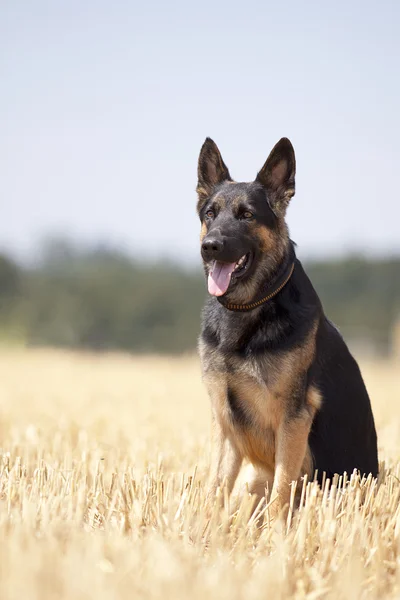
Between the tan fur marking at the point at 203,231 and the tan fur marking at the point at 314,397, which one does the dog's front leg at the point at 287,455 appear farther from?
the tan fur marking at the point at 203,231

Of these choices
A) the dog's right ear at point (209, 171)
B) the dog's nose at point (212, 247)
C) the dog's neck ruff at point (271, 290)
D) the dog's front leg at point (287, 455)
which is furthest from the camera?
the dog's right ear at point (209, 171)

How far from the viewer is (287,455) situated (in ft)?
13.6

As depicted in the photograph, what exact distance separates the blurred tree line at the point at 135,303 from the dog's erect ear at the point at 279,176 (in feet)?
96.0

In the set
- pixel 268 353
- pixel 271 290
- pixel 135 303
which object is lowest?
pixel 135 303

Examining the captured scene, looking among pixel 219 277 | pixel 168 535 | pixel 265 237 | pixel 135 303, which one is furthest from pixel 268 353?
pixel 135 303

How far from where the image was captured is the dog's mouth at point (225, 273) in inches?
165

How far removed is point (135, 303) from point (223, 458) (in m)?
32.8

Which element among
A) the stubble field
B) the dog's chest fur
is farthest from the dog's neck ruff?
the stubble field

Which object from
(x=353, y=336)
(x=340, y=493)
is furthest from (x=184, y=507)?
(x=353, y=336)

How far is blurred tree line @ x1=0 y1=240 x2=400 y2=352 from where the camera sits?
34906 millimetres

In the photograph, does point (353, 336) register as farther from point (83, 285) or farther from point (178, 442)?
point (178, 442)

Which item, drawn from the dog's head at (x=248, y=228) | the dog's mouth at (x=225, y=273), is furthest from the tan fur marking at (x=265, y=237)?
the dog's mouth at (x=225, y=273)

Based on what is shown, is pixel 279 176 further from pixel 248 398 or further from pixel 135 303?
pixel 135 303

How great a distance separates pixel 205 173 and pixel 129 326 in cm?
3212
